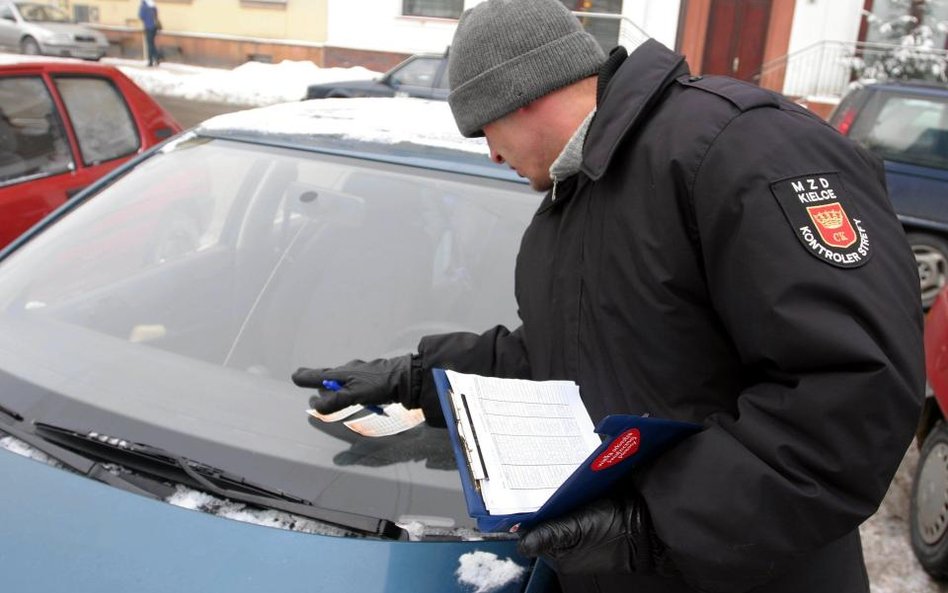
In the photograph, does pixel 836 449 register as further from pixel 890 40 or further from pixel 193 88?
pixel 193 88

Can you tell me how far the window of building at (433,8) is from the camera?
643 inches

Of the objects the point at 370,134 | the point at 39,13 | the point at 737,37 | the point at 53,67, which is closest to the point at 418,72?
the point at 53,67

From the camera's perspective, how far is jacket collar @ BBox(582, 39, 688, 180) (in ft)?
3.77

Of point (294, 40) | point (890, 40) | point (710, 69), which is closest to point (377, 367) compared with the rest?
point (890, 40)

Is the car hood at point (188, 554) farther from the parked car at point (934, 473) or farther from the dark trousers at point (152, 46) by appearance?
the dark trousers at point (152, 46)

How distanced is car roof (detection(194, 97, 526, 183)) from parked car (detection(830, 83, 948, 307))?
4.20 m

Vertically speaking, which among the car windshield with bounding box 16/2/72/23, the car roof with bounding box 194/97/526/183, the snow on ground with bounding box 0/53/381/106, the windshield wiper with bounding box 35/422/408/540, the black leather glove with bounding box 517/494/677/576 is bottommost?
the snow on ground with bounding box 0/53/381/106

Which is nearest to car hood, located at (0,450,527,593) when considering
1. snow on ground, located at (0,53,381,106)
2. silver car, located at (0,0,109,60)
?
snow on ground, located at (0,53,381,106)

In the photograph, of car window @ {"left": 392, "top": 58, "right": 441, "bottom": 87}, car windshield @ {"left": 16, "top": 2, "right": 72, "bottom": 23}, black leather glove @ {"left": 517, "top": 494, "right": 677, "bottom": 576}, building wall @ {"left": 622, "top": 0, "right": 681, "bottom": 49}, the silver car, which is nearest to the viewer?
black leather glove @ {"left": 517, "top": 494, "right": 677, "bottom": 576}

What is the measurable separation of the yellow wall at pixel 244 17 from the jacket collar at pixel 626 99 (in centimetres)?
1703

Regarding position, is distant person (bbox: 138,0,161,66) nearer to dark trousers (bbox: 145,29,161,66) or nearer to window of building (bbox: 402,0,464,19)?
dark trousers (bbox: 145,29,161,66)

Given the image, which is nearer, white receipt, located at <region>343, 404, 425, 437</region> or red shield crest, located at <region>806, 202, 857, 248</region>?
red shield crest, located at <region>806, 202, 857, 248</region>

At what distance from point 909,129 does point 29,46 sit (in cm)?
1744

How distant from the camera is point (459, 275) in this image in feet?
6.88
